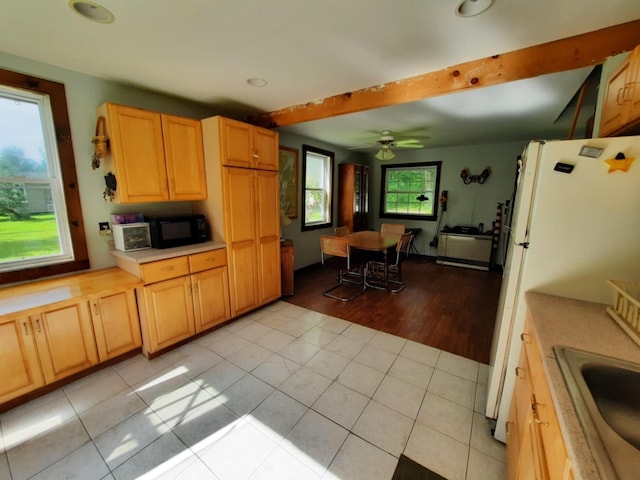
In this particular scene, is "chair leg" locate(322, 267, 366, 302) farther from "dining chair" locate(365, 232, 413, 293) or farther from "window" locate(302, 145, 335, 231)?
"window" locate(302, 145, 335, 231)

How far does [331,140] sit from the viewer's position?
4.91 meters

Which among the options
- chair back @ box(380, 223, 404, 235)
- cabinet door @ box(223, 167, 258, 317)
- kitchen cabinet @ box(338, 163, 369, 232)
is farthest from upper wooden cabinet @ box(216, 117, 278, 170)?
kitchen cabinet @ box(338, 163, 369, 232)

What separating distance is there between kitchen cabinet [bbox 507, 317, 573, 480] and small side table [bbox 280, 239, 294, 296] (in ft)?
8.94

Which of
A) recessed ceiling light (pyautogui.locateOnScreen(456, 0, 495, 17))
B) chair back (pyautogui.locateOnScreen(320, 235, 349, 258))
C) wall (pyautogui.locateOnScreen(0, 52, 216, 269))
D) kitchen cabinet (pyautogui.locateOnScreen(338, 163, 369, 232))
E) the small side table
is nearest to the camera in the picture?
recessed ceiling light (pyautogui.locateOnScreen(456, 0, 495, 17))

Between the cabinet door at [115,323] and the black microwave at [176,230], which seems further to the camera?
the black microwave at [176,230]

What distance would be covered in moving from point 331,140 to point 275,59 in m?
3.01

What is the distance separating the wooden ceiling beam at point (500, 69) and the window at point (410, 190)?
A: 378cm

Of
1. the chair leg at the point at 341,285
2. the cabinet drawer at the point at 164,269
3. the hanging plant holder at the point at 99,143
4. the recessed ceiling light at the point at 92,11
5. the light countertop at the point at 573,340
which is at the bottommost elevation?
the chair leg at the point at 341,285

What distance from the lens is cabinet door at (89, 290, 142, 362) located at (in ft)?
6.91

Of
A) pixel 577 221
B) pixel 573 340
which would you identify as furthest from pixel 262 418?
pixel 577 221

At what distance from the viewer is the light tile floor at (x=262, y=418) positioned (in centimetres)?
145

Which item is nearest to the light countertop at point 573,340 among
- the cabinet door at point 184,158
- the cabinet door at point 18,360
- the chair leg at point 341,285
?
the chair leg at point 341,285

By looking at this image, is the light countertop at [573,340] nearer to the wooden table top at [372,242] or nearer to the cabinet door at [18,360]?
the wooden table top at [372,242]

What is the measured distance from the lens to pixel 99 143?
2.22 m
